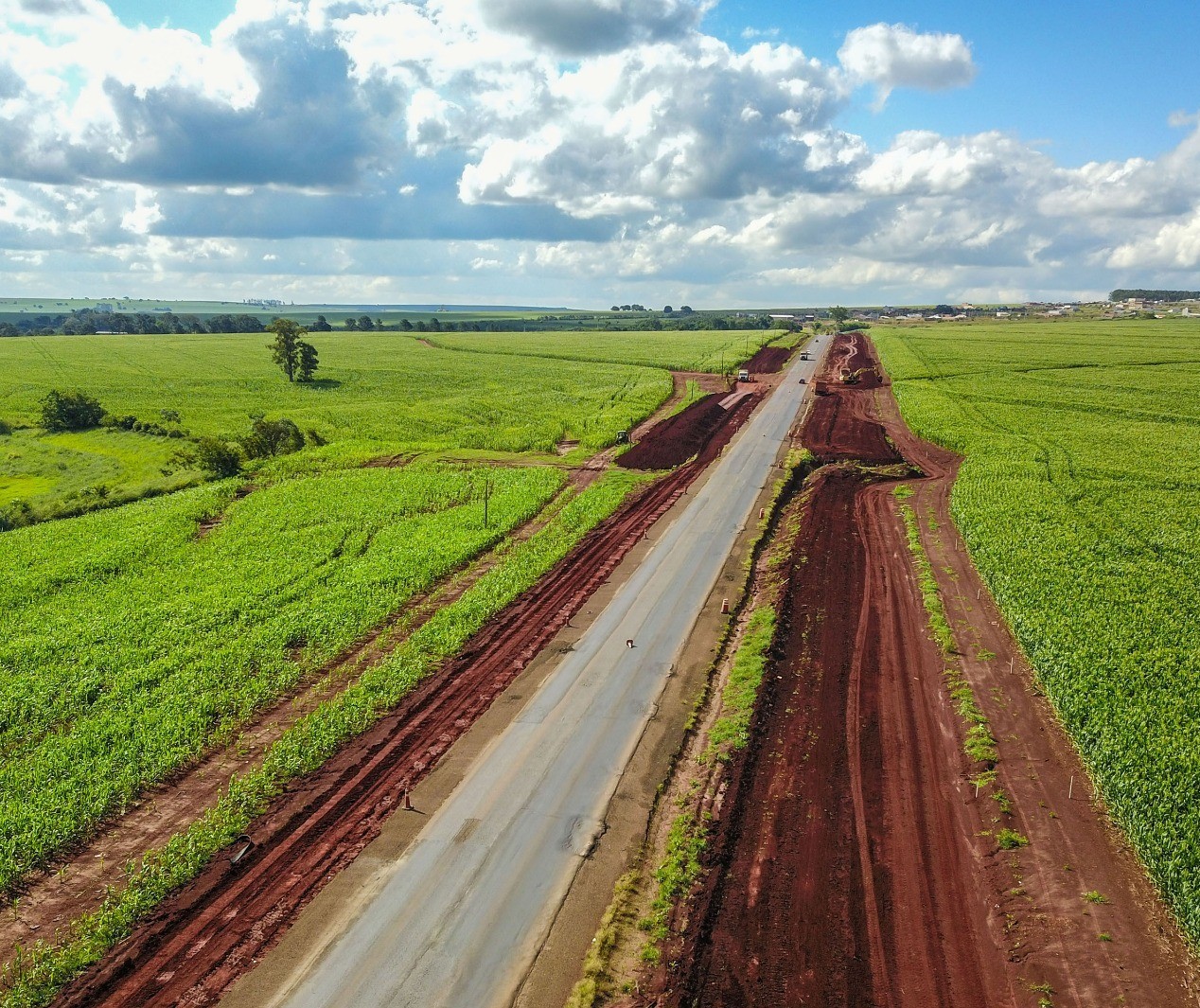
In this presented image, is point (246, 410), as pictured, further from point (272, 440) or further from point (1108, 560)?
point (1108, 560)

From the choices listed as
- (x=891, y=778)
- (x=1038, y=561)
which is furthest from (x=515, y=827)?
(x=1038, y=561)

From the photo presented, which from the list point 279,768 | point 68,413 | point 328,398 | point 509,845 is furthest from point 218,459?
point 509,845

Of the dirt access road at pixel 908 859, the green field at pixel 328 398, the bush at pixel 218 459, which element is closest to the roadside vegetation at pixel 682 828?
the dirt access road at pixel 908 859

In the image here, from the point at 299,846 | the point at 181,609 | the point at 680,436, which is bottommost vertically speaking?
the point at 299,846

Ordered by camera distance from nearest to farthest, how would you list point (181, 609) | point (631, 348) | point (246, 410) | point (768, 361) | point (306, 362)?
point (181, 609), point (246, 410), point (306, 362), point (768, 361), point (631, 348)

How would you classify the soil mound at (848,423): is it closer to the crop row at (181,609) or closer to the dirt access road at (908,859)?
the crop row at (181,609)
